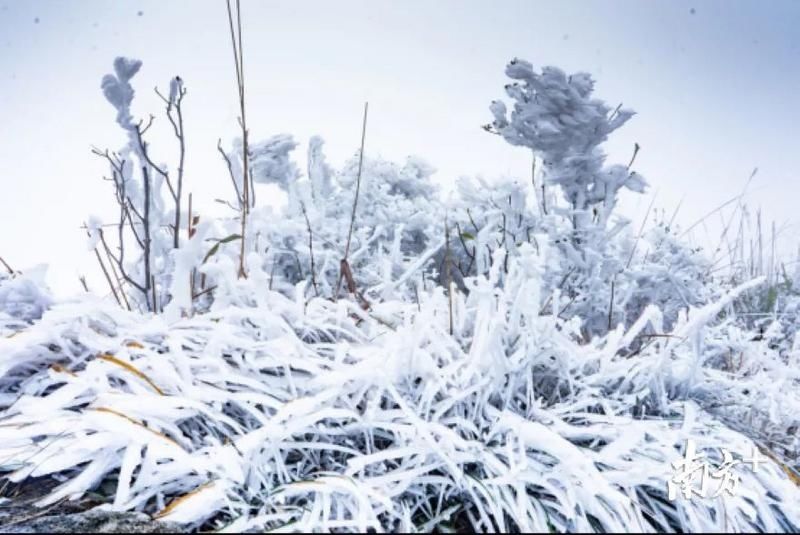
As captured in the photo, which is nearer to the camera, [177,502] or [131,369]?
[177,502]

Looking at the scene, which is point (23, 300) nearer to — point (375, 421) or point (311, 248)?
point (311, 248)

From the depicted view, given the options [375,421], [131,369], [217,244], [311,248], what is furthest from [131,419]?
[311,248]

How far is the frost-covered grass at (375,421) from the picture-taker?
1244 mm

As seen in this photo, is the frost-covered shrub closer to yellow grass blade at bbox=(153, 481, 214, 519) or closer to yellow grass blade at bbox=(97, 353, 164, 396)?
yellow grass blade at bbox=(97, 353, 164, 396)

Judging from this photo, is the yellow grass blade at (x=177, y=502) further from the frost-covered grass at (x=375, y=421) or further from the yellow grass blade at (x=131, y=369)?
the yellow grass blade at (x=131, y=369)

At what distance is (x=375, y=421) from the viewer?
1.41m

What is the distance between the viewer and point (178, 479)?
54.1 inches

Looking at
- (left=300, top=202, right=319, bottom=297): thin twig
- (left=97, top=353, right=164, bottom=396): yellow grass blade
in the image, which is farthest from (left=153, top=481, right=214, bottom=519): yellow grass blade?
(left=300, top=202, right=319, bottom=297): thin twig

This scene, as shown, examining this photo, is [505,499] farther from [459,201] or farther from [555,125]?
[459,201]

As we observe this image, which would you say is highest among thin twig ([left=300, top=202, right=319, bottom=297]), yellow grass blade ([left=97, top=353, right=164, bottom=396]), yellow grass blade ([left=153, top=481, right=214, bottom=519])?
thin twig ([left=300, top=202, right=319, bottom=297])

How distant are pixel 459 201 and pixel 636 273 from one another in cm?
70

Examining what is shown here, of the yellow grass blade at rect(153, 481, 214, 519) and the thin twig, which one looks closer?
the yellow grass blade at rect(153, 481, 214, 519)

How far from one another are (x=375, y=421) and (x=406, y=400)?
0.09 m

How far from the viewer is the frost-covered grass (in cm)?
124
